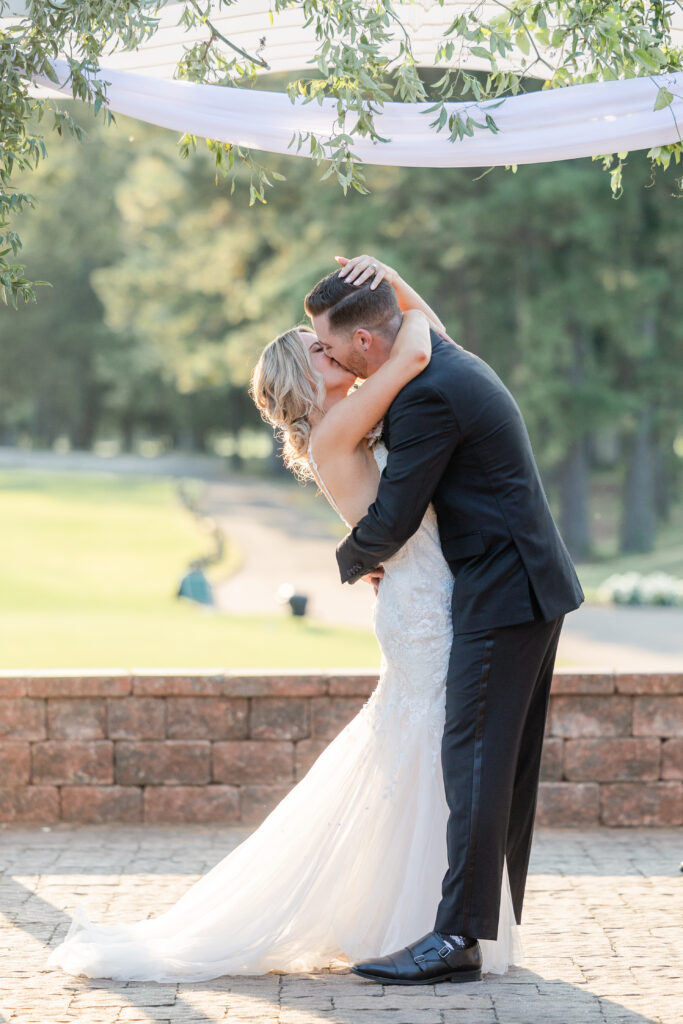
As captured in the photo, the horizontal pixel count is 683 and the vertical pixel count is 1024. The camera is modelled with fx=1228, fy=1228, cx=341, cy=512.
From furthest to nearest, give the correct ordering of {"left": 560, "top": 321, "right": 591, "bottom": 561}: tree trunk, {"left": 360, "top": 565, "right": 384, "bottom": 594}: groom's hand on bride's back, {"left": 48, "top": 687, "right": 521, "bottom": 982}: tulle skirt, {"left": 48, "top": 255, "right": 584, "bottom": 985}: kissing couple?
{"left": 560, "top": 321, "right": 591, "bottom": 561}: tree trunk → {"left": 360, "top": 565, "right": 384, "bottom": 594}: groom's hand on bride's back → {"left": 48, "top": 687, "right": 521, "bottom": 982}: tulle skirt → {"left": 48, "top": 255, "right": 584, "bottom": 985}: kissing couple

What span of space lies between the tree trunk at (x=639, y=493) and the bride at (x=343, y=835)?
23.9 meters

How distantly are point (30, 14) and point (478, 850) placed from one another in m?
2.84

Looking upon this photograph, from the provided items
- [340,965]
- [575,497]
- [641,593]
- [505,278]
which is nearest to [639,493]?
[575,497]

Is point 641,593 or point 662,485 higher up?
point 662,485

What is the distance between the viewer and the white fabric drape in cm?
408

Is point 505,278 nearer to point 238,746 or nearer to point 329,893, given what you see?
point 238,746

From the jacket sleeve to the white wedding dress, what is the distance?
0.72ft

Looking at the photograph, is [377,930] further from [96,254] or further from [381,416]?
[96,254]

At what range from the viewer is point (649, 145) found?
4125mm

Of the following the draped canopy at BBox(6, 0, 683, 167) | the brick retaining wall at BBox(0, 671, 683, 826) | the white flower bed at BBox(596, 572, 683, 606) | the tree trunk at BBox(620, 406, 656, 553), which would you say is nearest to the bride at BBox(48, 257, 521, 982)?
the draped canopy at BBox(6, 0, 683, 167)

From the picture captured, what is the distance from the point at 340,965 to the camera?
150 inches

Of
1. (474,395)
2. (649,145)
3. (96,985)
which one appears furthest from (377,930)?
(649,145)

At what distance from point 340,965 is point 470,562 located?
1.33m

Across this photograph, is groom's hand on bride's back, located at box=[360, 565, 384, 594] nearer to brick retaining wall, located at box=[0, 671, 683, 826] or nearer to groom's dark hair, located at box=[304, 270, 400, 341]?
groom's dark hair, located at box=[304, 270, 400, 341]
